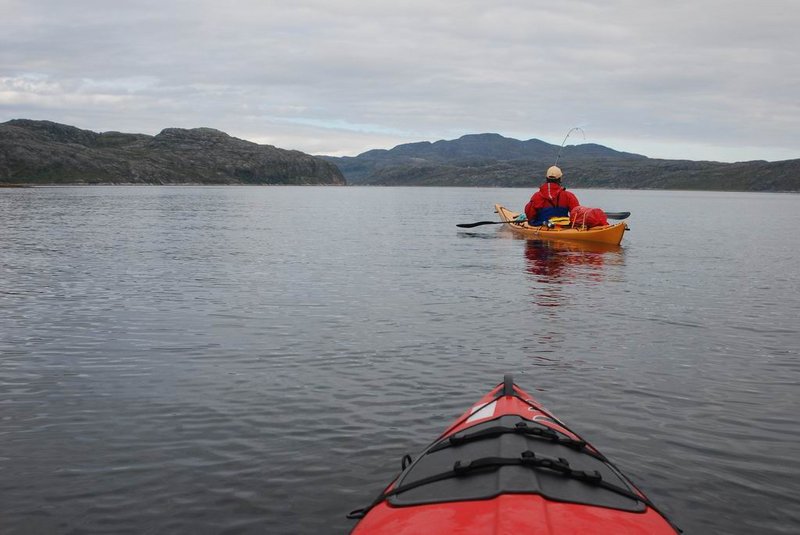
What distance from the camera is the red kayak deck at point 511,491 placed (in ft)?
15.6

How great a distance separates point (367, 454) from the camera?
8969 mm

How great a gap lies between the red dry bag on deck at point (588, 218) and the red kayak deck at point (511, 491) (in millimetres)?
31314

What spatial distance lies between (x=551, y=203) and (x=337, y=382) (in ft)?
97.0

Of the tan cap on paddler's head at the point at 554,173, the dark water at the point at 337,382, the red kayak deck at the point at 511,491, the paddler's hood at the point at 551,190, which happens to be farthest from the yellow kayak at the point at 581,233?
the red kayak deck at the point at 511,491

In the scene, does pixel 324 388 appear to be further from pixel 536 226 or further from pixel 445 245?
pixel 536 226

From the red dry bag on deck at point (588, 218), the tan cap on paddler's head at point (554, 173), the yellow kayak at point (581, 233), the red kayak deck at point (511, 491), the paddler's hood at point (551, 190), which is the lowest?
the red kayak deck at point (511, 491)

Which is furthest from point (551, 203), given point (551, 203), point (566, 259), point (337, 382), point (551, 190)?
point (337, 382)

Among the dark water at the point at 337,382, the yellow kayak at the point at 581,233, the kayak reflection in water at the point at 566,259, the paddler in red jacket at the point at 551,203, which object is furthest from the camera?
the paddler in red jacket at the point at 551,203

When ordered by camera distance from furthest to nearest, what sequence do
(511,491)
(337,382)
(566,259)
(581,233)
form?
1. (581,233)
2. (566,259)
3. (337,382)
4. (511,491)

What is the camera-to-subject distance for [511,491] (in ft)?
16.6

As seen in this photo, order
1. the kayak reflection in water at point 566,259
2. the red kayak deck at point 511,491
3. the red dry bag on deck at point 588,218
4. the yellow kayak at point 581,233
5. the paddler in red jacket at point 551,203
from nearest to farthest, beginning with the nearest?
the red kayak deck at point 511,491 → the kayak reflection in water at point 566,259 → the yellow kayak at point 581,233 → the red dry bag on deck at point 588,218 → the paddler in red jacket at point 551,203

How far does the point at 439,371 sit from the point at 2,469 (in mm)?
7144

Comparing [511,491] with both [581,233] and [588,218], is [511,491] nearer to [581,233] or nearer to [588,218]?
[581,233]

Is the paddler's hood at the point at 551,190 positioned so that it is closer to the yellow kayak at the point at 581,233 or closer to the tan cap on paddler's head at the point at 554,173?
the tan cap on paddler's head at the point at 554,173
